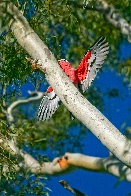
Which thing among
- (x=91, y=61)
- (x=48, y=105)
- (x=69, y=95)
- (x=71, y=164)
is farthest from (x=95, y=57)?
(x=71, y=164)

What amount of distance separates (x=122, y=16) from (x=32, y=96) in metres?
2.13

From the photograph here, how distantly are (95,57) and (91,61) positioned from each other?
26 millimetres

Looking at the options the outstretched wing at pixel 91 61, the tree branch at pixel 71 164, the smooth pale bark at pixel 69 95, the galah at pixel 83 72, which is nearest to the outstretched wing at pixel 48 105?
the galah at pixel 83 72

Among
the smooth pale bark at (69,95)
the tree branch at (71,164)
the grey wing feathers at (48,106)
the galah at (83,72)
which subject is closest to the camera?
the smooth pale bark at (69,95)

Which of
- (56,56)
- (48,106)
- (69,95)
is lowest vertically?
(69,95)

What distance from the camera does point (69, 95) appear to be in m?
2.81

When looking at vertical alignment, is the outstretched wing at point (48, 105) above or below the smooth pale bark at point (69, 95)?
above

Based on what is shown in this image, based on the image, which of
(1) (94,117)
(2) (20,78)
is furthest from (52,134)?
(1) (94,117)

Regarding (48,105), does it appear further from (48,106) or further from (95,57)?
(95,57)

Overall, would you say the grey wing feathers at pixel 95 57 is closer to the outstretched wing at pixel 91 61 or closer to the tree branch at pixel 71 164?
the outstretched wing at pixel 91 61

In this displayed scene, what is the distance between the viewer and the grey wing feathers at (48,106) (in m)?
3.41

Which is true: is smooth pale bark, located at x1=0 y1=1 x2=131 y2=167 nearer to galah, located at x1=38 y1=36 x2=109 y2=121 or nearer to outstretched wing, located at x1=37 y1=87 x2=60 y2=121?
galah, located at x1=38 y1=36 x2=109 y2=121

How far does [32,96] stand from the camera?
754 centimetres

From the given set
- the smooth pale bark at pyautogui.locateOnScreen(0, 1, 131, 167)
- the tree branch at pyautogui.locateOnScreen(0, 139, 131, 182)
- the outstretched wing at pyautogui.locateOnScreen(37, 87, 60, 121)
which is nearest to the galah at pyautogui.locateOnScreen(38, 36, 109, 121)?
the outstretched wing at pyautogui.locateOnScreen(37, 87, 60, 121)
